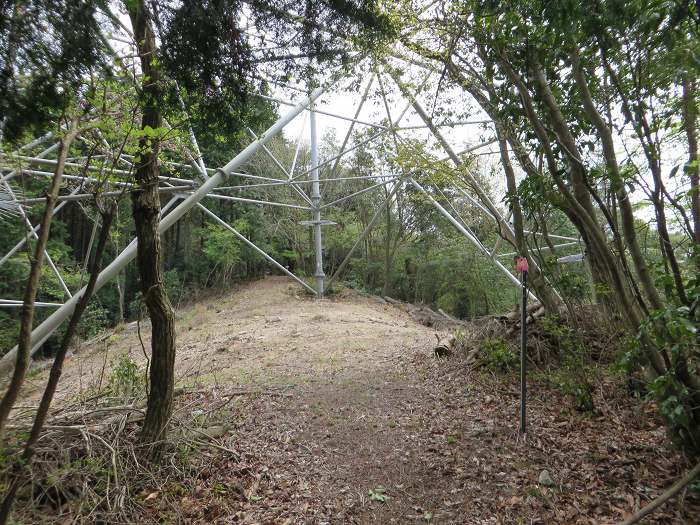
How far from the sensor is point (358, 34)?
391 cm

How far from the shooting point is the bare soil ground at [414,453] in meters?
3.24

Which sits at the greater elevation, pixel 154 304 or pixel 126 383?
pixel 154 304

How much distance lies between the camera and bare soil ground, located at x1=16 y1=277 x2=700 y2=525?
3.24m

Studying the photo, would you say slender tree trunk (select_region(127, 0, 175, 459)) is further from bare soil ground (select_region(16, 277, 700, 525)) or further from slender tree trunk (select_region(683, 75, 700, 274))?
slender tree trunk (select_region(683, 75, 700, 274))

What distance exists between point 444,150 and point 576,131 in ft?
12.0

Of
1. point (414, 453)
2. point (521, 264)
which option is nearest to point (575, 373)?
point (521, 264)

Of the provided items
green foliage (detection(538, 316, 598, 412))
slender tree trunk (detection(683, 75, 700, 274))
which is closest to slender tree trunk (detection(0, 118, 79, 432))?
slender tree trunk (detection(683, 75, 700, 274))

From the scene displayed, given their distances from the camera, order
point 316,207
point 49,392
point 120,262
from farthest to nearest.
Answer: point 316,207
point 120,262
point 49,392

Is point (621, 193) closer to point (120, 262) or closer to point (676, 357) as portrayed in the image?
point (676, 357)

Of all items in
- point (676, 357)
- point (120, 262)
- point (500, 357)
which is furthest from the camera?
point (120, 262)

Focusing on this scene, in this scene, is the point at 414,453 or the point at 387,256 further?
the point at 387,256

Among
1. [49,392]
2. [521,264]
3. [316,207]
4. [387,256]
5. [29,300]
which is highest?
[316,207]

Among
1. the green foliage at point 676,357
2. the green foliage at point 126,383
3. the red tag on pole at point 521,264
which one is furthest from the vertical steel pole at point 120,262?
the green foliage at point 676,357

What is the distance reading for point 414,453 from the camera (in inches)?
165
